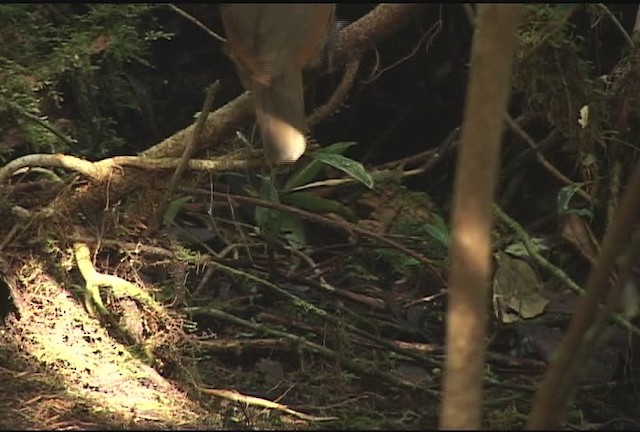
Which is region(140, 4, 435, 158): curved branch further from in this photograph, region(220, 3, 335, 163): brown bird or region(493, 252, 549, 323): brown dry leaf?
region(493, 252, 549, 323): brown dry leaf

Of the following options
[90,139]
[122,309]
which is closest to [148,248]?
[122,309]

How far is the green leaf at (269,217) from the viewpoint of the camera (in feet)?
7.75

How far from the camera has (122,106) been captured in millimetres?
2947

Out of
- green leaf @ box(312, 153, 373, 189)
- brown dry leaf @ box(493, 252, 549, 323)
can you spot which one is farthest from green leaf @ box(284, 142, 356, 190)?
brown dry leaf @ box(493, 252, 549, 323)

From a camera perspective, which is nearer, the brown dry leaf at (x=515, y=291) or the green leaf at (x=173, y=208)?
the brown dry leaf at (x=515, y=291)

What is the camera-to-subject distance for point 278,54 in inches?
62.1

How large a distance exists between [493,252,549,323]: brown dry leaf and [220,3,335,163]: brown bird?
61cm

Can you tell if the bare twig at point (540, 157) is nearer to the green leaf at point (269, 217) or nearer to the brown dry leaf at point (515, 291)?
the brown dry leaf at point (515, 291)

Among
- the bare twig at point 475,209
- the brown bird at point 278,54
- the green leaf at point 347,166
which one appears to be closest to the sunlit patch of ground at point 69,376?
the brown bird at point 278,54

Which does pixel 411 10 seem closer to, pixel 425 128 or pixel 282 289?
pixel 282 289

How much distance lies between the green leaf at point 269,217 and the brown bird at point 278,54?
0.55 m

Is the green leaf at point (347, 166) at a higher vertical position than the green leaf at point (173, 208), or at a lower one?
higher

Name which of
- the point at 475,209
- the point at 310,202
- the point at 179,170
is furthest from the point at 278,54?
the point at 310,202

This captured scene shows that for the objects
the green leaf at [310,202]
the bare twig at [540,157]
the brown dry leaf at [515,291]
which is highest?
the bare twig at [540,157]
